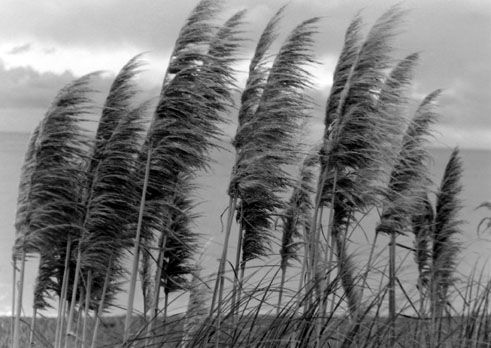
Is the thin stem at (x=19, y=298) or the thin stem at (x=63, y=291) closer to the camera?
the thin stem at (x=19, y=298)

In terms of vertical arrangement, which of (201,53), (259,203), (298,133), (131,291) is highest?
(201,53)

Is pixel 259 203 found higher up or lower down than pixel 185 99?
lower down

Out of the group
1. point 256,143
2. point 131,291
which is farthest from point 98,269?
point 256,143

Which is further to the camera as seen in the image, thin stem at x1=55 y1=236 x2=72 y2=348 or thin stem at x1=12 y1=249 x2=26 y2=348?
thin stem at x1=55 y1=236 x2=72 y2=348

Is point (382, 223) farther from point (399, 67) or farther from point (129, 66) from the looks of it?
point (129, 66)

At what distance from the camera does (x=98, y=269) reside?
7520 mm

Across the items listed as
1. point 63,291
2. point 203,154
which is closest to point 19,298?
point 63,291

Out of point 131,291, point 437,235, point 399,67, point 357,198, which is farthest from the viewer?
point 437,235

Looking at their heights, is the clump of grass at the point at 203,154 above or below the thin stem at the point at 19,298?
above

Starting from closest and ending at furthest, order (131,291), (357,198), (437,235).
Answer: (131,291) < (357,198) < (437,235)

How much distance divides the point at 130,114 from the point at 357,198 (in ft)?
7.74

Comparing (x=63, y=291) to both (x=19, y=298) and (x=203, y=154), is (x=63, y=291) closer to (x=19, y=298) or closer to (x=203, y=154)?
(x=19, y=298)

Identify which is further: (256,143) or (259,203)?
(259,203)

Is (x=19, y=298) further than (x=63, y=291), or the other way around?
(x=63, y=291)
